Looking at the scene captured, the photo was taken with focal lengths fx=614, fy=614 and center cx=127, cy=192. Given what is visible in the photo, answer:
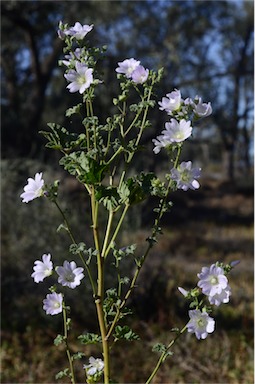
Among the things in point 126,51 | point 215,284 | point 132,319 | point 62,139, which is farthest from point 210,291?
point 126,51

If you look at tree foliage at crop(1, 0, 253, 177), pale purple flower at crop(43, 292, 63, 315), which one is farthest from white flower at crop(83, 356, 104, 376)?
tree foliage at crop(1, 0, 253, 177)

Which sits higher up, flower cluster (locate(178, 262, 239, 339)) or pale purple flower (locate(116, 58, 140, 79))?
pale purple flower (locate(116, 58, 140, 79))

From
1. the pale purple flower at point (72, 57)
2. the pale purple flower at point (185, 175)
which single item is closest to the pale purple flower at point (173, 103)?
the pale purple flower at point (185, 175)

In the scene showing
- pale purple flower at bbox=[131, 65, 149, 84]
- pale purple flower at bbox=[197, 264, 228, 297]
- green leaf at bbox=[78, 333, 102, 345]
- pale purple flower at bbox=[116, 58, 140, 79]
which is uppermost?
pale purple flower at bbox=[116, 58, 140, 79]

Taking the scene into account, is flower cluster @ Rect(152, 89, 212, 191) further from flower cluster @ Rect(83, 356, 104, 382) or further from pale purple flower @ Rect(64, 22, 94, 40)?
flower cluster @ Rect(83, 356, 104, 382)

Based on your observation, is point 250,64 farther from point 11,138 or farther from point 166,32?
point 11,138

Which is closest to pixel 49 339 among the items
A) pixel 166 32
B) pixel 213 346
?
pixel 213 346

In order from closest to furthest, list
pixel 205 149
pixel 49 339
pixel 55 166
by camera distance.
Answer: pixel 49 339 < pixel 55 166 < pixel 205 149

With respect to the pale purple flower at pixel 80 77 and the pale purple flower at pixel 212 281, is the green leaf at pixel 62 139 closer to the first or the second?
the pale purple flower at pixel 80 77
